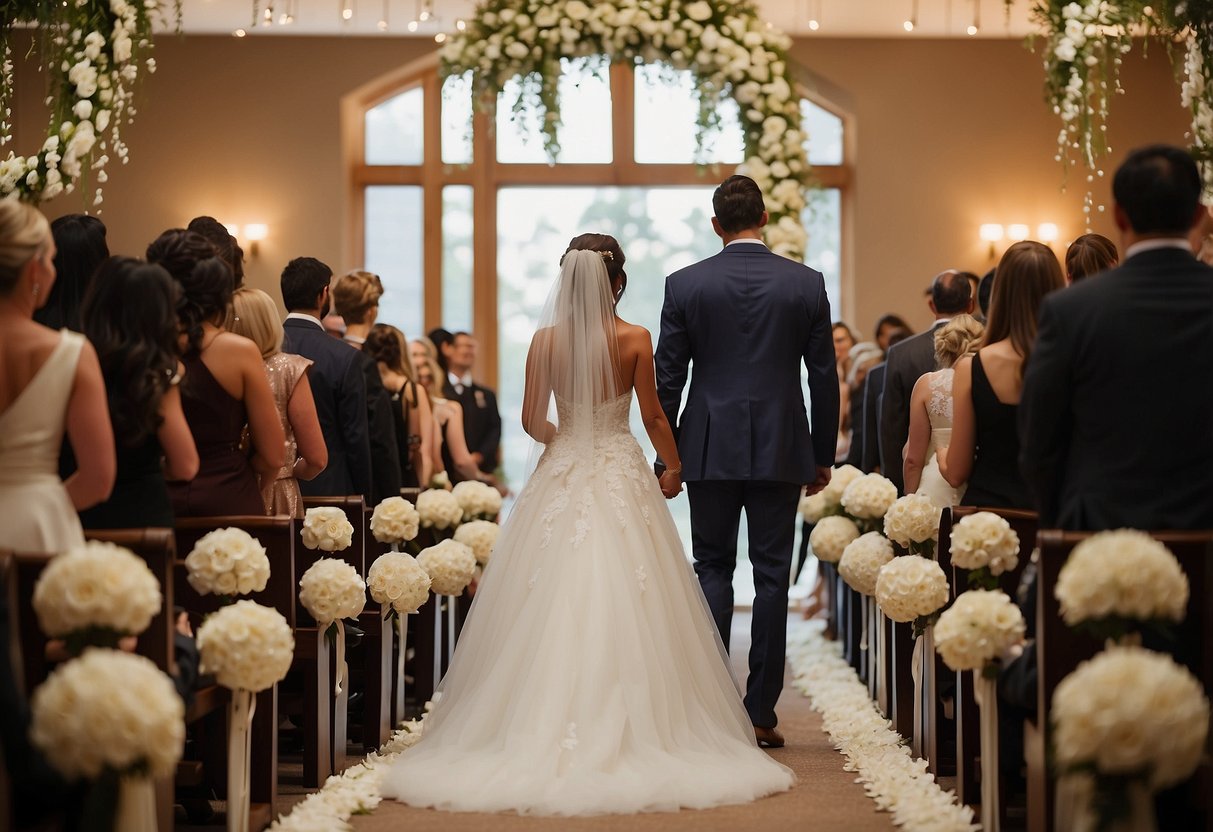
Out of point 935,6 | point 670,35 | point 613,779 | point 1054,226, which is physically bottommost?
point 613,779

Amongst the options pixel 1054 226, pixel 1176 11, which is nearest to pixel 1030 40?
pixel 1176 11

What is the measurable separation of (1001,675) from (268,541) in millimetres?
2096

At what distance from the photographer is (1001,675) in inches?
140

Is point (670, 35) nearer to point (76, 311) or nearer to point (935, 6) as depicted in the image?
point (935, 6)

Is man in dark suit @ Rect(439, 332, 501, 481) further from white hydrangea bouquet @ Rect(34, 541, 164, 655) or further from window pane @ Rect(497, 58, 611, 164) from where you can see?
white hydrangea bouquet @ Rect(34, 541, 164, 655)

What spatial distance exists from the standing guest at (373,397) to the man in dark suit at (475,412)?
335 cm

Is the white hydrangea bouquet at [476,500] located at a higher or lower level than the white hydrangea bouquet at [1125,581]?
lower

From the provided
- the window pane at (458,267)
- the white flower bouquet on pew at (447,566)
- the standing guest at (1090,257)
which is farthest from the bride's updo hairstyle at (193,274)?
the window pane at (458,267)

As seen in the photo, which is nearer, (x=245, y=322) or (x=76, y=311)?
(x=76, y=311)

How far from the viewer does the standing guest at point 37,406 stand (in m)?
3.20

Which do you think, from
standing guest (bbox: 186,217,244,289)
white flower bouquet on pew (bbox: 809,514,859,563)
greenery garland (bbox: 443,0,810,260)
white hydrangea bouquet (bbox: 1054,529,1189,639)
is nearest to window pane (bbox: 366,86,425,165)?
greenery garland (bbox: 443,0,810,260)

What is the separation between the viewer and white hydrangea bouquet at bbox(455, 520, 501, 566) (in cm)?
605

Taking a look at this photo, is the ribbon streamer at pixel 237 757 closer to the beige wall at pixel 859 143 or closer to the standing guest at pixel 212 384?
the standing guest at pixel 212 384

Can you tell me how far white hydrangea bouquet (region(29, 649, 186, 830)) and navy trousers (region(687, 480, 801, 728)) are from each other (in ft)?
9.45
